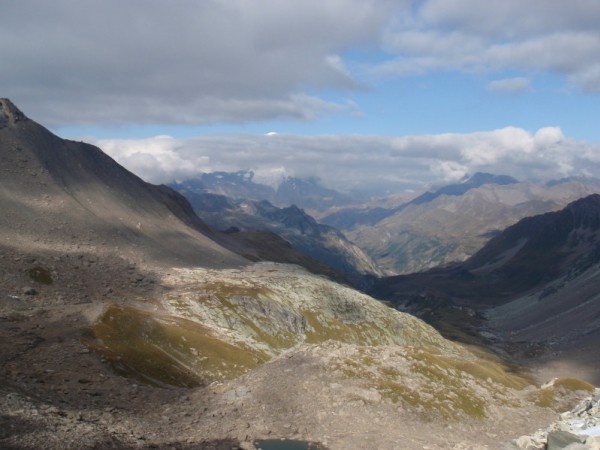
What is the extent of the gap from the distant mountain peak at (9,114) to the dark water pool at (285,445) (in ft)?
530

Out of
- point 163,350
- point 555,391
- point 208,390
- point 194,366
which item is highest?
point 163,350

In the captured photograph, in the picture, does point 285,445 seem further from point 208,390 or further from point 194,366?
point 194,366

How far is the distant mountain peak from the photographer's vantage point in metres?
177

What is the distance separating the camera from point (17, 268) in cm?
10294

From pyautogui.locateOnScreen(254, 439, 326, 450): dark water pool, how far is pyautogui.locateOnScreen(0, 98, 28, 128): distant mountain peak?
162m

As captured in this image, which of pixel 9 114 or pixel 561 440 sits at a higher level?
pixel 9 114

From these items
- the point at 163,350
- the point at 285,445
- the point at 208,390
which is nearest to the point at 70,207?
the point at 163,350

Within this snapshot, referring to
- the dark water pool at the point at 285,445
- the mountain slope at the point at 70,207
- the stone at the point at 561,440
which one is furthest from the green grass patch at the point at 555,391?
the mountain slope at the point at 70,207

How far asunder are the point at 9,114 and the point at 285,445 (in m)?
171

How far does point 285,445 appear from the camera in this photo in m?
49.8

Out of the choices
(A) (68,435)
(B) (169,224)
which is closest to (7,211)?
(B) (169,224)

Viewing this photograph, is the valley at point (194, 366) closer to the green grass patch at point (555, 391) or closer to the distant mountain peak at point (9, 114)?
the green grass patch at point (555, 391)

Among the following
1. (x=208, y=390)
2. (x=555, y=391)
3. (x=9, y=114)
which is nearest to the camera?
(x=208, y=390)

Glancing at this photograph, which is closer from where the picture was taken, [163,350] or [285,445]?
[285,445]
